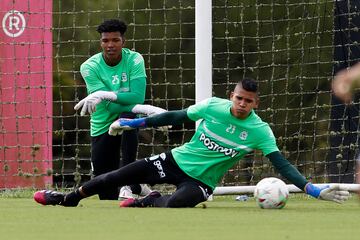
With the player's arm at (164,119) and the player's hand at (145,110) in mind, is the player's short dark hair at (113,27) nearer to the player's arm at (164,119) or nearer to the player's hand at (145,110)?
the player's hand at (145,110)

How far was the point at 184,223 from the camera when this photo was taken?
25.2 feet

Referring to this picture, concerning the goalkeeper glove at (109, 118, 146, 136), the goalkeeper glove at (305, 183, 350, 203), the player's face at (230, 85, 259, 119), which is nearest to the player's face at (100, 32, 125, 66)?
the goalkeeper glove at (109, 118, 146, 136)

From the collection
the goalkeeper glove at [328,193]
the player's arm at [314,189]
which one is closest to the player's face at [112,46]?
the player's arm at [314,189]

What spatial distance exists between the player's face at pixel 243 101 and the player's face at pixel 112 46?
5.48ft

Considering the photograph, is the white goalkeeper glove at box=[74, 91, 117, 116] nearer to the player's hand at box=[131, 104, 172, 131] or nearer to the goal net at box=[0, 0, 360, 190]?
the player's hand at box=[131, 104, 172, 131]

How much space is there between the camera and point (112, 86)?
423 inches

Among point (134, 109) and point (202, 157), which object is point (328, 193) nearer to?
point (202, 157)

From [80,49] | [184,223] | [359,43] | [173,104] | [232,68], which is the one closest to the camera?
[184,223]

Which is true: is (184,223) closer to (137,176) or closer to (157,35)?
(137,176)

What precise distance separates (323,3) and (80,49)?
5192 millimetres

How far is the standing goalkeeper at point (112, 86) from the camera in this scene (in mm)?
10672

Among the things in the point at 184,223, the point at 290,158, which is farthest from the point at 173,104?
the point at 184,223

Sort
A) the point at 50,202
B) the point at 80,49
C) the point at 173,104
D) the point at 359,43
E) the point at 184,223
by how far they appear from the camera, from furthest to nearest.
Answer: the point at 80,49, the point at 173,104, the point at 359,43, the point at 50,202, the point at 184,223

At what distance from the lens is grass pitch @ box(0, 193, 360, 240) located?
22.5 feet
